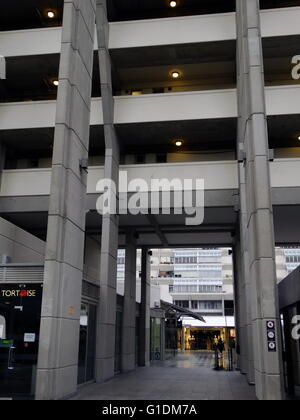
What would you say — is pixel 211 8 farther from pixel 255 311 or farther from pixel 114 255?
pixel 255 311

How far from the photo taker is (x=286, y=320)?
55.4 ft

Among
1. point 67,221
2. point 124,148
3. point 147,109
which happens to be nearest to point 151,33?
point 147,109

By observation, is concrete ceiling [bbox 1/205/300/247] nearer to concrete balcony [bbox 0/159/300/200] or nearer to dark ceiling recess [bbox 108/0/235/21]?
concrete balcony [bbox 0/159/300/200]

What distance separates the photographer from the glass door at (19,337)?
1321 centimetres

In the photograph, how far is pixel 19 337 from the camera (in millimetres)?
13461

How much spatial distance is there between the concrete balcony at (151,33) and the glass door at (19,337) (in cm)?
1185

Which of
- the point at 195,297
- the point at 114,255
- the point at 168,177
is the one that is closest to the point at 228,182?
the point at 168,177

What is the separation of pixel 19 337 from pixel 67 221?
377 centimetres

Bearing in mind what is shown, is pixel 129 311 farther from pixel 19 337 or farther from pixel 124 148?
pixel 19 337

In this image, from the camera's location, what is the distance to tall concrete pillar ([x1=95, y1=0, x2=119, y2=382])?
60.4 ft

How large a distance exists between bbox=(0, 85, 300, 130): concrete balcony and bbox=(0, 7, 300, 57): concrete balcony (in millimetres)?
2356

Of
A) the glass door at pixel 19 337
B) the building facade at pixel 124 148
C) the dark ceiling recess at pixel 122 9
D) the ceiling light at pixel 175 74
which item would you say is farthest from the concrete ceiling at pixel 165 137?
the glass door at pixel 19 337

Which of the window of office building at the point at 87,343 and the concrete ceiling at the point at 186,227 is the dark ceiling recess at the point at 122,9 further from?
the window of office building at the point at 87,343

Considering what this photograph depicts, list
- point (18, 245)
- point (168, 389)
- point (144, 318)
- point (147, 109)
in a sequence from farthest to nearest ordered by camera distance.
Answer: point (144, 318), point (147, 109), point (18, 245), point (168, 389)
